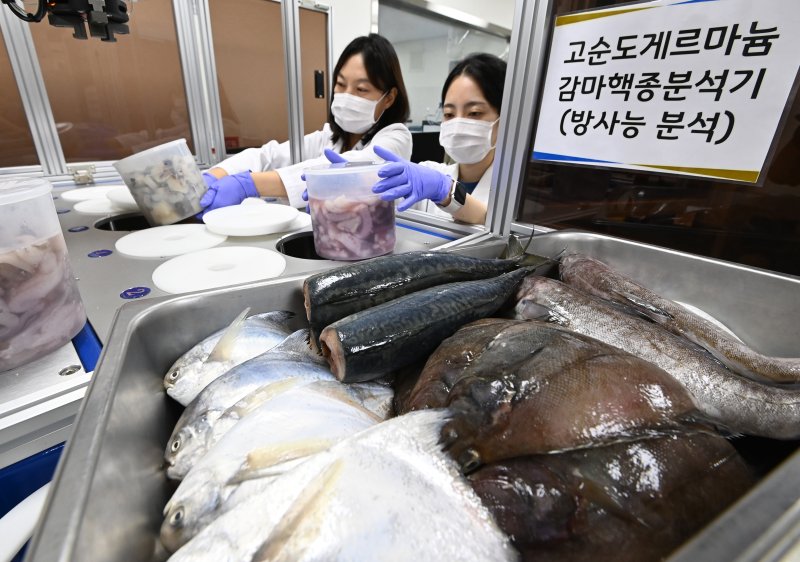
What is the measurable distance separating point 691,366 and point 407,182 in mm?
985

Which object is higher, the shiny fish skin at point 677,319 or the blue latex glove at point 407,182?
the blue latex glove at point 407,182

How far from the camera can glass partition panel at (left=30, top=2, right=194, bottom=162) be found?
247 centimetres

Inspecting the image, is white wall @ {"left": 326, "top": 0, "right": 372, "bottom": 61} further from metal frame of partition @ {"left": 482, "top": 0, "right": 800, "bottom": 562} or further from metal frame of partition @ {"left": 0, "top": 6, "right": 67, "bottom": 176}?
metal frame of partition @ {"left": 482, "top": 0, "right": 800, "bottom": 562}

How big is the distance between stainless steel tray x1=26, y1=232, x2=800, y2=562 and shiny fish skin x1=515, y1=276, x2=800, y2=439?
226 mm

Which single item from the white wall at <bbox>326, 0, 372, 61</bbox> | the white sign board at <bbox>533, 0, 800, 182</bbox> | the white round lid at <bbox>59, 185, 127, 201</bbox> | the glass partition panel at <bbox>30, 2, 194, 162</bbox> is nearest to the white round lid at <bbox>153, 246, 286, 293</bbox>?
the white sign board at <bbox>533, 0, 800, 182</bbox>

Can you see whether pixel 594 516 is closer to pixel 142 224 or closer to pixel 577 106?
pixel 577 106

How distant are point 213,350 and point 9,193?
0.43 metres

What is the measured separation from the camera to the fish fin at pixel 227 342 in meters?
0.66

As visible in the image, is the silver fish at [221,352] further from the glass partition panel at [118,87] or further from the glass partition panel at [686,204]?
the glass partition panel at [118,87]

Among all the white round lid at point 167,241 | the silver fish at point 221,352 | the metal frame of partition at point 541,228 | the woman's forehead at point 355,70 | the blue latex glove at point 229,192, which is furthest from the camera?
the woman's forehead at point 355,70

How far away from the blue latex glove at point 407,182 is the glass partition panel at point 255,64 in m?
2.67

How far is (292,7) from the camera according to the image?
75.8 inches

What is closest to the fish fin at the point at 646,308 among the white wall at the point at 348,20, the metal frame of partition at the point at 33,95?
the metal frame of partition at the point at 33,95

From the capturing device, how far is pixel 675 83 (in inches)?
36.9
